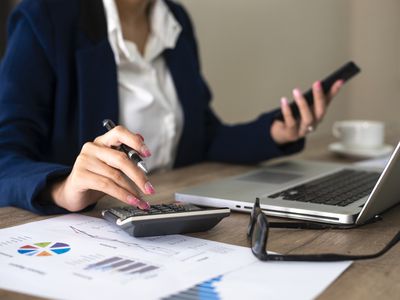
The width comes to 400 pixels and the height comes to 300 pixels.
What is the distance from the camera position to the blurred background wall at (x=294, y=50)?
2102 mm

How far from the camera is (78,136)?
1142mm

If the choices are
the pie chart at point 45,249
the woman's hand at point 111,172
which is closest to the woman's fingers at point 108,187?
the woman's hand at point 111,172

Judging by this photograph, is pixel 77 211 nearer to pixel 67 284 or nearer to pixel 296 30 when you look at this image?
pixel 67 284

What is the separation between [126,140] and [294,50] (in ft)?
5.26

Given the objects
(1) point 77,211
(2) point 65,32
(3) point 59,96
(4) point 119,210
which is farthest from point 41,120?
(4) point 119,210

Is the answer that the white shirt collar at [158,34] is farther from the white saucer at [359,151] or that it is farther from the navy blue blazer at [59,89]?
the white saucer at [359,151]

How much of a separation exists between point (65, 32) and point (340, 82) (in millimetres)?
557

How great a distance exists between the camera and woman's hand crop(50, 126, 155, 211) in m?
0.70

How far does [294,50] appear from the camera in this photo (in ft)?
7.23

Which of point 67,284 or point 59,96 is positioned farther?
point 59,96

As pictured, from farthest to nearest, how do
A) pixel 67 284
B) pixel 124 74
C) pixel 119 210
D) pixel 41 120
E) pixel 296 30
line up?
pixel 296 30
pixel 124 74
pixel 41 120
pixel 119 210
pixel 67 284

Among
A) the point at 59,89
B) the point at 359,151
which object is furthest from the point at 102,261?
the point at 359,151

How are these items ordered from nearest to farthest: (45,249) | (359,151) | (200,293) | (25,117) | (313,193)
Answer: (200,293)
(45,249)
(313,193)
(25,117)
(359,151)

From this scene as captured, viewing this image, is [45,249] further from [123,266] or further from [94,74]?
[94,74]
